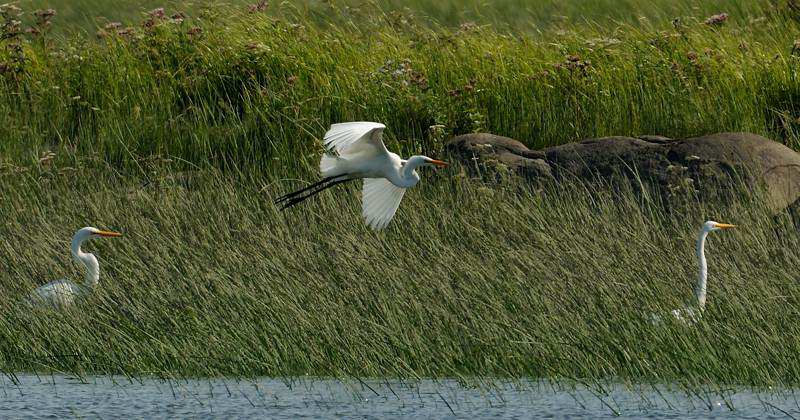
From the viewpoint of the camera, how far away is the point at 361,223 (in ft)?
32.3

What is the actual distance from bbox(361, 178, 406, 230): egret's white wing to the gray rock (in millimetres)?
1543

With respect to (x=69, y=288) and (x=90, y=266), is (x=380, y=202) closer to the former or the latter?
(x=90, y=266)

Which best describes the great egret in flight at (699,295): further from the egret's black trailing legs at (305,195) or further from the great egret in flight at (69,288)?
the great egret in flight at (69,288)

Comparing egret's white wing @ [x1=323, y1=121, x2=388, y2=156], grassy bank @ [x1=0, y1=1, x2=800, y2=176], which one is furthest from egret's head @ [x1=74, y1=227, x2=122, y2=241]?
grassy bank @ [x1=0, y1=1, x2=800, y2=176]

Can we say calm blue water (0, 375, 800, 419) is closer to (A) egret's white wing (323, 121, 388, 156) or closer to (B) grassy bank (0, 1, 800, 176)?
(A) egret's white wing (323, 121, 388, 156)

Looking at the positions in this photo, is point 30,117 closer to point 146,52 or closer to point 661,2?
point 146,52

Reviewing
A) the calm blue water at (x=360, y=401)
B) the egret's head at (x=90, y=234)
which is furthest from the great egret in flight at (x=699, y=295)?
the egret's head at (x=90, y=234)

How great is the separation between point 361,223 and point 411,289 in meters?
1.93

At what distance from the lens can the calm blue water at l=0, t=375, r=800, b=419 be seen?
6383 mm

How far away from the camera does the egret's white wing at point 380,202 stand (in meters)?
9.19

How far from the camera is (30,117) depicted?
43.5 ft

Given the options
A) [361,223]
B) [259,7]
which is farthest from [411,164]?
[259,7]

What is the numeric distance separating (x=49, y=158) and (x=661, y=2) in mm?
12546

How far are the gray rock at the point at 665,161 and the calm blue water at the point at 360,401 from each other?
3771 mm
